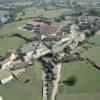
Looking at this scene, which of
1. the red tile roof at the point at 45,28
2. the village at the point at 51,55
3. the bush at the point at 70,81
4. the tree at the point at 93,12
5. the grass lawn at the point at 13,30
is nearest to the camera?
the bush at the point at 70,81

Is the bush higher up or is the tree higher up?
the bush

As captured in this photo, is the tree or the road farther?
the tree

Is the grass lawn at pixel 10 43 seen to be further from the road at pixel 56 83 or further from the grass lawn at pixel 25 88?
the road at pixel 56 83

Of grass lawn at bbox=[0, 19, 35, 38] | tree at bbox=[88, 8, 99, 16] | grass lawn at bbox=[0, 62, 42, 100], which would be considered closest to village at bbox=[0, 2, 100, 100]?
grass lawn at bbox=[0, 62, 42, 100]

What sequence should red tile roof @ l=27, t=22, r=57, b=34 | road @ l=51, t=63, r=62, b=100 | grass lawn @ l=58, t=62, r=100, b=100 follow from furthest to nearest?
red tile roof @ l=27, t=22, r=57, b=34, grass lawn @ l=58, t=62, r=100, b=100, road @ l=51, t=63, r=62, b=100

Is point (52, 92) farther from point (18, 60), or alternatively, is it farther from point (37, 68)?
point (18, 60)

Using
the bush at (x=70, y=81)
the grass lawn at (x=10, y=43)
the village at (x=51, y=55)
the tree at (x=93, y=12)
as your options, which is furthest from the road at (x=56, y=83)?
the tree at (x=93, y=12)

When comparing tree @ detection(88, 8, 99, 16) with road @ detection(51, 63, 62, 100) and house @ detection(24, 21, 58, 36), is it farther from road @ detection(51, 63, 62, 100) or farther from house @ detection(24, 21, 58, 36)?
road @ detection(51, 63, 62, 100)

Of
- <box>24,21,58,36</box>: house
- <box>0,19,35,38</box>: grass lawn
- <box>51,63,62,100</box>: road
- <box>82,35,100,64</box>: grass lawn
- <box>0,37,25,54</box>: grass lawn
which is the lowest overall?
<box>0,19,35,38</box>: grass lawn

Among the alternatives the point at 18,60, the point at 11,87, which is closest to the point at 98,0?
the point at 18,60
